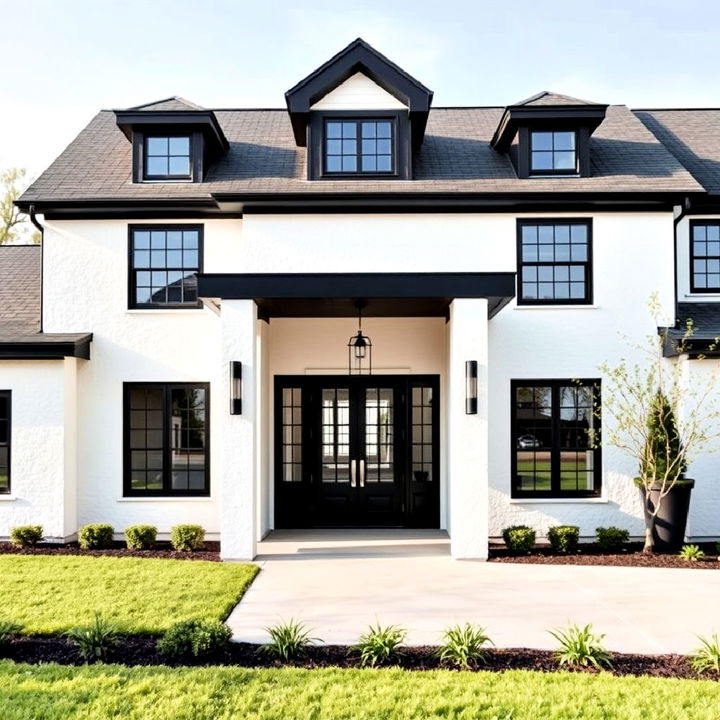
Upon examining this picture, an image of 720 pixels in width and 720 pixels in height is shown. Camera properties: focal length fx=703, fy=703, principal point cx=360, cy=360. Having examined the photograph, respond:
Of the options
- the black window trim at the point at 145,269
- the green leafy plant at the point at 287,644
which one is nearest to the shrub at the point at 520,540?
the green leafy plant at the point at 287,644

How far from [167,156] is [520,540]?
9.75 m

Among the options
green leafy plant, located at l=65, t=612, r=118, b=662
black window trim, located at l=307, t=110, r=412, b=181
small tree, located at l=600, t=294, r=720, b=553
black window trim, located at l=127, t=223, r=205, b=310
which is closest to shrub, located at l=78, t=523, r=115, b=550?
black window trim, located at l=127, t=223, r=205, b=310

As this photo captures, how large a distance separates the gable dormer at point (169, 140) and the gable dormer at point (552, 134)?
5892 millimetres

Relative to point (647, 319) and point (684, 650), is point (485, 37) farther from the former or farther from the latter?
point (684, 650)

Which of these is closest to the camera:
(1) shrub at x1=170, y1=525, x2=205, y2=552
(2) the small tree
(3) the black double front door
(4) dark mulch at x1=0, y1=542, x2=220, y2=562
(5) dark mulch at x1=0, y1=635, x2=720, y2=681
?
(5) dark mulch at x1=0, y1=635, x2=720, y2=681

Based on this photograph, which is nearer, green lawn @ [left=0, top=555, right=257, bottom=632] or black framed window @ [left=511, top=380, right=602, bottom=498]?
green lawn @ [left=0, top=555, right=257, bottom=632]

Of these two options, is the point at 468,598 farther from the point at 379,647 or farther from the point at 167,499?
the point at 167,499

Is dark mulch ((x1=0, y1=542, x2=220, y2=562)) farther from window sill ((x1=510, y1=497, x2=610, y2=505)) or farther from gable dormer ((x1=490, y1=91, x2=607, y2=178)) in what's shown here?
gable dormer ((x1=490, y1=91, x2=607, y2=178))

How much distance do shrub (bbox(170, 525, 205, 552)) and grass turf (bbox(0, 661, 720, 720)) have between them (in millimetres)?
5601

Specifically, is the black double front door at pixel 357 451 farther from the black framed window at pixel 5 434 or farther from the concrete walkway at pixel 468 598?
the black framed window at pixel 5 434

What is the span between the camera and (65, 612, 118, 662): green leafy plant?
249 inches

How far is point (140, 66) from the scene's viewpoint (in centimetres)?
1426

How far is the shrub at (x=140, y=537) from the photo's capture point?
1174 centimetres

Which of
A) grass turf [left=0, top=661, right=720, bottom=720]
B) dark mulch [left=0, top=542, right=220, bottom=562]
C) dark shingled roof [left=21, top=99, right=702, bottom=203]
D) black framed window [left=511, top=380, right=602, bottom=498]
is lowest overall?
dark mulch [left=0, top=542, right=220, bottom=562]
